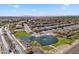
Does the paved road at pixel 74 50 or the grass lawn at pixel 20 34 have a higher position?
the grass lawn at pixel 20 34

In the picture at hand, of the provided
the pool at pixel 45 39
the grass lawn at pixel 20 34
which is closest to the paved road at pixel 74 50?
the pool at pixel 45 39

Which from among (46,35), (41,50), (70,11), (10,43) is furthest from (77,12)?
(10,43)

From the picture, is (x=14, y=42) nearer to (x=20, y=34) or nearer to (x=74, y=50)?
(x=20, y=34)

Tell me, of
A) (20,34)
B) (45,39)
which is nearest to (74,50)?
(45,39)

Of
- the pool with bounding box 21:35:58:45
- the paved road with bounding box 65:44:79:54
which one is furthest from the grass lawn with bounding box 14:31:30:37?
the paved road with bounding box 65:44:79:54

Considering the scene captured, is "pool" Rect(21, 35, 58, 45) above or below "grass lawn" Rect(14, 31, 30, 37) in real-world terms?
below

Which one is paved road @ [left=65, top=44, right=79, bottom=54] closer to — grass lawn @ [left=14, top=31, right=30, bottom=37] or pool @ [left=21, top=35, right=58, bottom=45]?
pool @ [left=21, top=35, right=58, bottom=45]

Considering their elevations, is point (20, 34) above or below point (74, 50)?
above

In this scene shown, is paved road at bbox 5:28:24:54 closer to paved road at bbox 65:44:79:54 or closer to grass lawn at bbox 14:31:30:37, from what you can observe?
grass lawn at bbox 14:31:30:37

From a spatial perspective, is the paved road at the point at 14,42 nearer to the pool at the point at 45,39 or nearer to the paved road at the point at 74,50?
the pool at the point at 45,39

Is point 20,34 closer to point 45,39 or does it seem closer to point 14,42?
point 14,42

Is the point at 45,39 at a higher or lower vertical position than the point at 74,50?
higher
